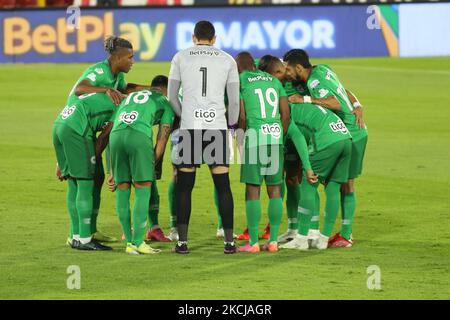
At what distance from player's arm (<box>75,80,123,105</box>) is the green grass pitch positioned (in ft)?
4.79

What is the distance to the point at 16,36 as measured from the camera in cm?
3189

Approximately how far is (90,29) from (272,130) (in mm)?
21785

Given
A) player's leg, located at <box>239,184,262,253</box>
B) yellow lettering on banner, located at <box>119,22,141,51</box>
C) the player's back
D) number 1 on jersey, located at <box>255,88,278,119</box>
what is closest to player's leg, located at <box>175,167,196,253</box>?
the player's back

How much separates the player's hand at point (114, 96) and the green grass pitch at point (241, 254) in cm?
143

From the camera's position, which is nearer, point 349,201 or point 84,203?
point 84,203

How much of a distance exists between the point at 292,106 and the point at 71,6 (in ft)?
68.9

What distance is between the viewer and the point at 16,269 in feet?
34.0

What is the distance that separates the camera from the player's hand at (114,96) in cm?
1127

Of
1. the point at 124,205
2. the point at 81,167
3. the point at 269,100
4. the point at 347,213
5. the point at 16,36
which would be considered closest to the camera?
the point at 124,205

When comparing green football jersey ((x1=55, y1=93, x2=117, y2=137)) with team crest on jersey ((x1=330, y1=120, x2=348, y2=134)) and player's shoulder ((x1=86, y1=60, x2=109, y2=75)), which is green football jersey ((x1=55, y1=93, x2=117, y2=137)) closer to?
player's shoulder ((x1=86, y1=60, x2=109, y2=75))

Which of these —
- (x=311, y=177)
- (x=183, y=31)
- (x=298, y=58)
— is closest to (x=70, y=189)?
(x=311, y=177)

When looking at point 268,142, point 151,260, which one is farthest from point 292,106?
point 151,260

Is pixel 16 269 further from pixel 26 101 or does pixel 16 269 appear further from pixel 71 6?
pixel 71 6

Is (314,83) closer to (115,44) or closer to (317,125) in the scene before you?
(317,125)
